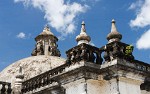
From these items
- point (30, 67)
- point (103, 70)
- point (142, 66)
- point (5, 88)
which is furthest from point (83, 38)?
point (30, 67)

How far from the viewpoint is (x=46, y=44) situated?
94.2ft

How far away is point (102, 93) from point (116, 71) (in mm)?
1043

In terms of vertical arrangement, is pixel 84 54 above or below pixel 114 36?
below

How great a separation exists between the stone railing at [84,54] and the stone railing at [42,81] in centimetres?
93

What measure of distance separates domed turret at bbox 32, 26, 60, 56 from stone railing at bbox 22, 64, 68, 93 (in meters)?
10.4

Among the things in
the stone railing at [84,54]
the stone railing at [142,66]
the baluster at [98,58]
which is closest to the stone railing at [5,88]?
the stone railing at [84,54]

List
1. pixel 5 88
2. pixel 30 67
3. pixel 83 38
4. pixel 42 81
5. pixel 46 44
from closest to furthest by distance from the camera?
pixel 83 38 → pixel 42 81 → pixel 5 88 → pixel 30 67 → pixel 46 44

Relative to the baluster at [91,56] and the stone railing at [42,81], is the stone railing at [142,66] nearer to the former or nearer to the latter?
the baluster at [91,56]

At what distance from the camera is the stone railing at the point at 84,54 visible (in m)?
13.5

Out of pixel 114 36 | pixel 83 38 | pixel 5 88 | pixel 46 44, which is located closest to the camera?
pixel 114 36

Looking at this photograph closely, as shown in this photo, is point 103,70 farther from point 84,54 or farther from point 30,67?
point 30,67

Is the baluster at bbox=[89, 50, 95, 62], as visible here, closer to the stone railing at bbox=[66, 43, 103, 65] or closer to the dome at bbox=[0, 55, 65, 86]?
the stone railing at bbox=[66, 43, 103, 65]

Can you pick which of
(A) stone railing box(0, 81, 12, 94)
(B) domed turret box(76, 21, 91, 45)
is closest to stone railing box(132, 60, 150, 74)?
(B) domed turret box(76, 21, 91, 45)

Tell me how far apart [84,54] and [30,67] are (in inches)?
392
